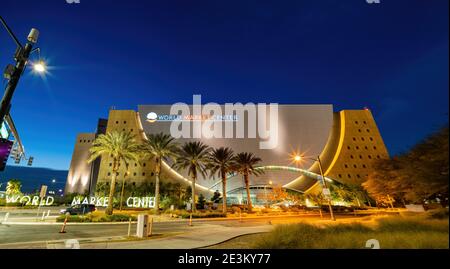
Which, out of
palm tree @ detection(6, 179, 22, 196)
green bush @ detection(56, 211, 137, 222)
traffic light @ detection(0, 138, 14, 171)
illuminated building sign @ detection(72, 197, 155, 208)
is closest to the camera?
traffic light @ detection(0, 138, 14, 171)

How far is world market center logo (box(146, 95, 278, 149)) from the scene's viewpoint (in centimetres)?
7181

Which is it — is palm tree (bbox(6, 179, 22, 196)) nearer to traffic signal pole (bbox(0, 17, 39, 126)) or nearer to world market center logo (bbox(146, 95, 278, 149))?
world market center logo (bbox(146, 95, 278, 149))

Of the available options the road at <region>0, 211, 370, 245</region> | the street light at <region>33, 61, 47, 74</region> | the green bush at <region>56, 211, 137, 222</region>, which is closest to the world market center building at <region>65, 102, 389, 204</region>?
the green bush at <region>56, 211, 137, 222</region>

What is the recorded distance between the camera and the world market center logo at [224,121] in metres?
71.8

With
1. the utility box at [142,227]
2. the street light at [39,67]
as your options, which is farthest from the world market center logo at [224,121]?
the street light at [39,67]

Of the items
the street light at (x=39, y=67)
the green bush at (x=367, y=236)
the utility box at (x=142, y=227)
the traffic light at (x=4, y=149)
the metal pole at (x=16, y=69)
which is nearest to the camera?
the green bush at (x=367, y=236)

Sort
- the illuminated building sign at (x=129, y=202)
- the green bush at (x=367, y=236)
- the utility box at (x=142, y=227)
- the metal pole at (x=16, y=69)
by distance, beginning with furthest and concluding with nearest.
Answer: the illuminated building sign at (x=129, y=202)
the utility box at (x=142, y=227)
the metal pole at (x=16, y=69)
the green bush at (x=367, y=236)

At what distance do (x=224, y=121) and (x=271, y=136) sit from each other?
58.3 ft

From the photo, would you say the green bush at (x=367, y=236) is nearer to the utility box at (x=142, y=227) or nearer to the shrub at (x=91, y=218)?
the utility box at (x=142, y=227)

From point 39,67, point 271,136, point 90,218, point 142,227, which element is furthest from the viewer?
point 271,136

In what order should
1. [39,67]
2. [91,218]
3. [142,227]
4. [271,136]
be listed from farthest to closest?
1. [271,136]
2. [91,218]
3. [142,227]
4. [39,67]

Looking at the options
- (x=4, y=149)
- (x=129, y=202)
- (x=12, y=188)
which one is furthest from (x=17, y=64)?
(x=12, y=188)

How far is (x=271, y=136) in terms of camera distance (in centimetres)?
7519

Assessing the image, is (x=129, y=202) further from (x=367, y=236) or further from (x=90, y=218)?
(x=367, y=236)
